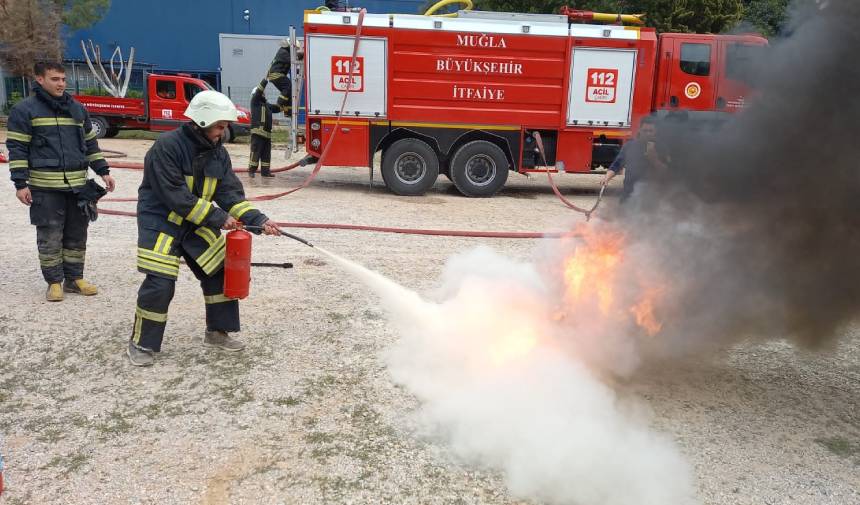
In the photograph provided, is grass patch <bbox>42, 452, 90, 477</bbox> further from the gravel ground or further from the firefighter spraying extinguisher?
the firefighter spraying extinguisher

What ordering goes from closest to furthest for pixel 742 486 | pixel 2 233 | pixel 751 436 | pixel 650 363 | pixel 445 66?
pixel 742 486
pixel 751 436
pixel 650 363
pixel 2 233
pixel 445 66

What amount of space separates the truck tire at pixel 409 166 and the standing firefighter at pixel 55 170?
233 inches

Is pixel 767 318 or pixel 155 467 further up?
pixel 767 318

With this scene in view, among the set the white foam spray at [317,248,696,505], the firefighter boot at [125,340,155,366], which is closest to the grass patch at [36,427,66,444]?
the firefighter boot at [125,340,155,366]

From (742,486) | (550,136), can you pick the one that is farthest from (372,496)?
(550,136)

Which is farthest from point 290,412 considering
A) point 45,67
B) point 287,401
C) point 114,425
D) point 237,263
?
point 45,67

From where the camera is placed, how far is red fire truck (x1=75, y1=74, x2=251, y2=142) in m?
17.6

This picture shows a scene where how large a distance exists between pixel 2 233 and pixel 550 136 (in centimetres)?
811

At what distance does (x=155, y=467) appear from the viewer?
2.87 m

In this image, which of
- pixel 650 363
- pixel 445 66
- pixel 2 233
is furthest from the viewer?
pixel 445 66

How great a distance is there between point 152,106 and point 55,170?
1427cm

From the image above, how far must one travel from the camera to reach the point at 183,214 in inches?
144

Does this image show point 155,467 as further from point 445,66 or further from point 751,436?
point 445,66

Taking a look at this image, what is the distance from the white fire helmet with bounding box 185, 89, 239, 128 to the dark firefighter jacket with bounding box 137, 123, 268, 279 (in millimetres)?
115
